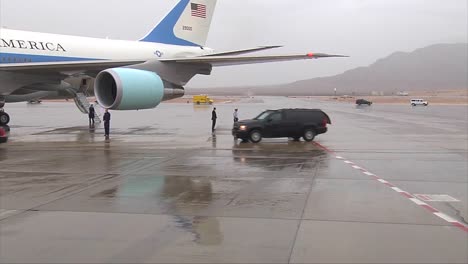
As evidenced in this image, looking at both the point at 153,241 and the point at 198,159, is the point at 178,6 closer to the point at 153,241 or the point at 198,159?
the point at 198,159

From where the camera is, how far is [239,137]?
2173 cm

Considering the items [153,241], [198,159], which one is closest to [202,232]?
[153,241]

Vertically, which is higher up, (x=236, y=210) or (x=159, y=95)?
(x=159, y=95)

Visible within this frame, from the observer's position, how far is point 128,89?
1717 centimetres

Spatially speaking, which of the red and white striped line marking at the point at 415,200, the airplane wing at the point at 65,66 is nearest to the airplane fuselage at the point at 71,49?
the airplane wing at the point at 65,66

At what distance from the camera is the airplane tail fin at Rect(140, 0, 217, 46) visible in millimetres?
26719

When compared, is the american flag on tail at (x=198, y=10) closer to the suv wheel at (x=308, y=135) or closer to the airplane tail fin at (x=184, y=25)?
the airplane tail fin at (x=184, y=25)

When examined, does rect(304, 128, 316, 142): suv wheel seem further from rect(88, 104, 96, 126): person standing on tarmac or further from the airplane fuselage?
rect(88, 104, 96, 126): person standing on tarmac

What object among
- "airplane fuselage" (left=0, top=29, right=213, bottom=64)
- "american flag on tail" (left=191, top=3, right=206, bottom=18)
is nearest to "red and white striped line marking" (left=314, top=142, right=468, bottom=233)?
"airplane fuselage" (left=0, top=29, right=213, bottom=64)

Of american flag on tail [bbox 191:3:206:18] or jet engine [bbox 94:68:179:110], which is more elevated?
american flag on tail [bbox 191:3:206:18]

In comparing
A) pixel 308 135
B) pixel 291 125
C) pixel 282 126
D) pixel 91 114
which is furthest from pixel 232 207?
pixel 91 114

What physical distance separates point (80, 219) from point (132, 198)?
1.74 metres

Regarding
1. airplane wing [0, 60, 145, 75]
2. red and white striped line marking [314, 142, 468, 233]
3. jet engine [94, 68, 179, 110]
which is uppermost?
airplane wing [0, 60, 145, 75]

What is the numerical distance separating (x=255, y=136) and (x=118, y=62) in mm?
6872
